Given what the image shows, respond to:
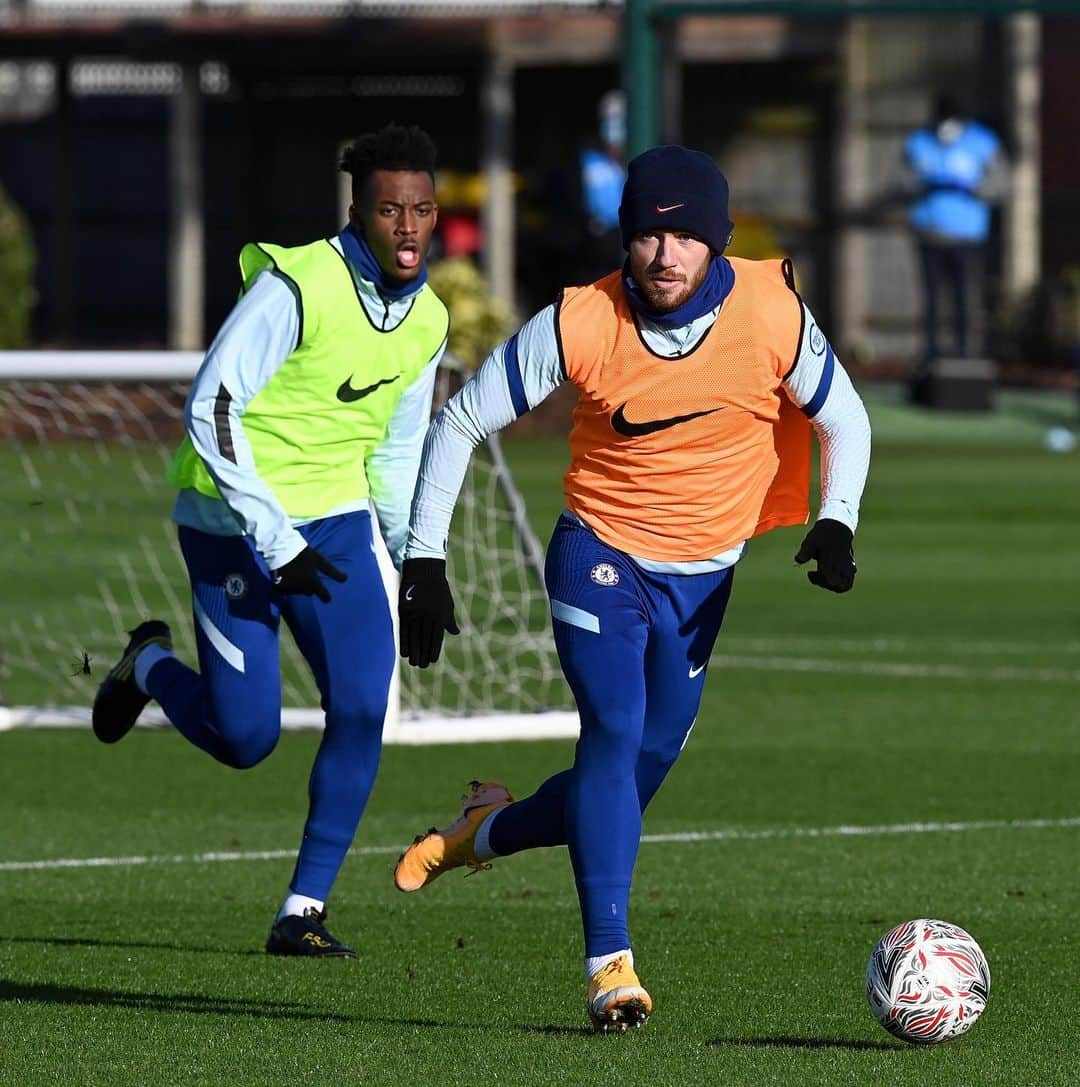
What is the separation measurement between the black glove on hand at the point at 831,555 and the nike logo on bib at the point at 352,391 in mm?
1619

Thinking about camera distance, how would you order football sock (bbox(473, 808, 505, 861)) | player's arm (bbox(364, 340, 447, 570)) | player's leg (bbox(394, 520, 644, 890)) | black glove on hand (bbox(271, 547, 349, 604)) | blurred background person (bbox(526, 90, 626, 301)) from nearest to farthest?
player's leg (bbox(394, 520, 644, 890))
football sock (bbox(473, 808, 505, 861))
black glove on hand (bbox(271, 547, 349, 604))
player's arm (bbox(364, 340, 447, 570))
blurred background person (bbox(526, 90, 626, 301))

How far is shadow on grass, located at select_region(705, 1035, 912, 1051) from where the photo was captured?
6.27 m

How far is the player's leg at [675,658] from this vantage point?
6.66 meters

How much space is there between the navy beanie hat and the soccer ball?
5.54 feet

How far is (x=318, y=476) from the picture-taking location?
302 inches

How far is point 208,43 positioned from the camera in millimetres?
29922

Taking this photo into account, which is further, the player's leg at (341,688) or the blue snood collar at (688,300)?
the player's leg at (341,688)

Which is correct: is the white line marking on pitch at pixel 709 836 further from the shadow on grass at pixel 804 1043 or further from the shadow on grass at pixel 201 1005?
the shadow on grass at pixel 804 1043

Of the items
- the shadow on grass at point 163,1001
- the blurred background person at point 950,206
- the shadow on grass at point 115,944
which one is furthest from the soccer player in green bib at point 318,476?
the blurred background person at point 950,206

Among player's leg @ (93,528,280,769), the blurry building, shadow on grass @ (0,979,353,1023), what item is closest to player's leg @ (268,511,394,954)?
player's leg @ (93,528,280,769)

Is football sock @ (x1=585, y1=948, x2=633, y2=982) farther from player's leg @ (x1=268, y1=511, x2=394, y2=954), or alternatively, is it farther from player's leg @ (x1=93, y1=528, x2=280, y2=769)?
player's leg @ (x1=93, y1=528, x2=280, y2=769)

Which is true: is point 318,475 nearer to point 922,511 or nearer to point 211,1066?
point 211,1066

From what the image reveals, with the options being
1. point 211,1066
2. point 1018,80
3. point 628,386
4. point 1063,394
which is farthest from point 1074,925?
point 1018,80

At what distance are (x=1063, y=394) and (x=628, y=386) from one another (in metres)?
22.3
